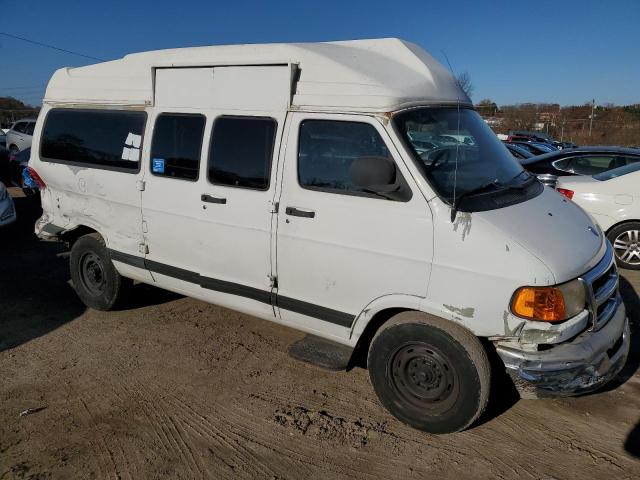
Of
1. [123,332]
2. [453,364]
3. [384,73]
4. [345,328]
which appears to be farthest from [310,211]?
[123,332]

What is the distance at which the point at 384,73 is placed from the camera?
3555mm

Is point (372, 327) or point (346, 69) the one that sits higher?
point (346, 69)

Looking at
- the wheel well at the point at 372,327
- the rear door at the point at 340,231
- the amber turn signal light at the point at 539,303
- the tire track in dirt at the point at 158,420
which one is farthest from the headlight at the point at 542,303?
the tire track in dirt at the point at 158,420

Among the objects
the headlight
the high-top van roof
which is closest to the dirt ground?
the headlight

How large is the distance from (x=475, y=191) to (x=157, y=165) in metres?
2.77

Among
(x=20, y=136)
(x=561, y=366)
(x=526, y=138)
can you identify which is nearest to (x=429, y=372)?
(x=561, y=366)

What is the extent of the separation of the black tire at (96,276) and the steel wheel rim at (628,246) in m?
6.23

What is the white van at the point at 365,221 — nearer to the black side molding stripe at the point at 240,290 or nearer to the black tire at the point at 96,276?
the black side molding stripe at the point at 240,290

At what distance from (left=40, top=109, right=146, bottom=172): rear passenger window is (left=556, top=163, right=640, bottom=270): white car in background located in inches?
223

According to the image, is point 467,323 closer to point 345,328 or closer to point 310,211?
point 345,328

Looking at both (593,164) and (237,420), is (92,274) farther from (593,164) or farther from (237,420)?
(593,164)

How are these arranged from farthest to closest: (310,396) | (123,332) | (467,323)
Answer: (123,332), (310,396), (467,323)

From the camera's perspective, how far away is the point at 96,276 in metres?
5.38

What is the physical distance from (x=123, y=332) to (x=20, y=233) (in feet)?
16.7
